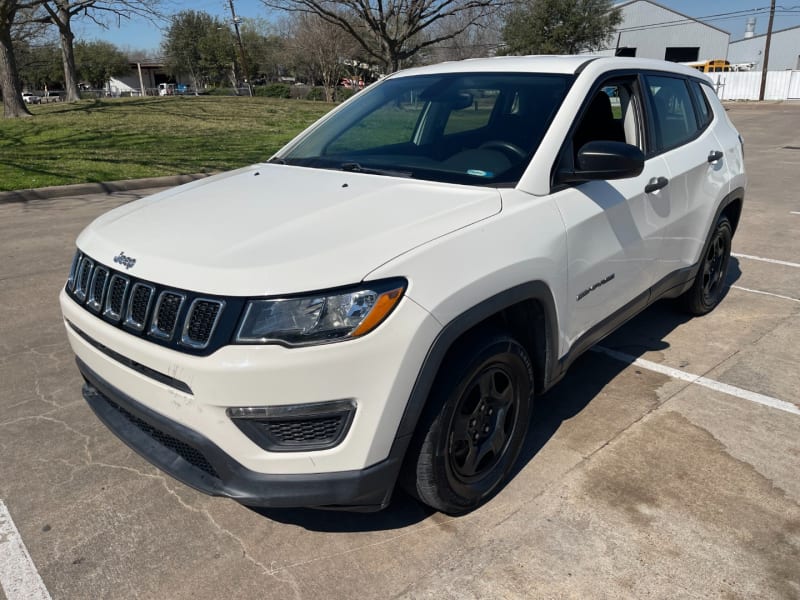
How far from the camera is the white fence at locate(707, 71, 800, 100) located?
4788 cm

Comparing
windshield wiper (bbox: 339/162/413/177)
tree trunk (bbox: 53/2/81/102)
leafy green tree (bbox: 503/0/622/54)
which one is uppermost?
leafy green tree (bbox: 503/0/622/54)

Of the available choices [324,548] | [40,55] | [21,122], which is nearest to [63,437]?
[324,548]

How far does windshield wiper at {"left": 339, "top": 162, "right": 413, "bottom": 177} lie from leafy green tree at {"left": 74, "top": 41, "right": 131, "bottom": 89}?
7849 cm

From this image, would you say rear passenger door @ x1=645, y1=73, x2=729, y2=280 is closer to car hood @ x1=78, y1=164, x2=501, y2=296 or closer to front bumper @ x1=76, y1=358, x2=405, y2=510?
car hood @ x1=78, y1=164, x2=501, y2=296

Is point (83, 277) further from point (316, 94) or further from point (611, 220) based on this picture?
point (316, 94)

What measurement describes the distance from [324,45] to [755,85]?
3345cm

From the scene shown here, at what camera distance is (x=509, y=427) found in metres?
2.86

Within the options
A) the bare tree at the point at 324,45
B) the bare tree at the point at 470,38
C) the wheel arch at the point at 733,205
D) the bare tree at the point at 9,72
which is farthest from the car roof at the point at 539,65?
the bare tree at the point at 324,45

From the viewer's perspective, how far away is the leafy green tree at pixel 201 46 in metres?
62.5

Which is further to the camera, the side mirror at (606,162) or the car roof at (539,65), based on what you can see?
the car roof at (539,65)

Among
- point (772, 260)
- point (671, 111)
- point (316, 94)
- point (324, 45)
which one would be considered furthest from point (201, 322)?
Result: point (316, 94)

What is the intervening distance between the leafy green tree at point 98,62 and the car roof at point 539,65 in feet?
256

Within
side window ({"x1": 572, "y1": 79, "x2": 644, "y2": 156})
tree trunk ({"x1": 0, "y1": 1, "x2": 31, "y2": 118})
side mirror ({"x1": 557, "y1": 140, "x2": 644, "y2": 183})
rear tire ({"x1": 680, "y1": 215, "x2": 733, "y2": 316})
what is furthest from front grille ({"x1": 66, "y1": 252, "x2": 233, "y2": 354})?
tree trunk ({"x1": 0, "y1": 1, "x2": 31, "y2": 118})

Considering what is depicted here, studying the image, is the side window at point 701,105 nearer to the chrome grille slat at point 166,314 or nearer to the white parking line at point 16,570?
the chrome grille slat at point 166,314
